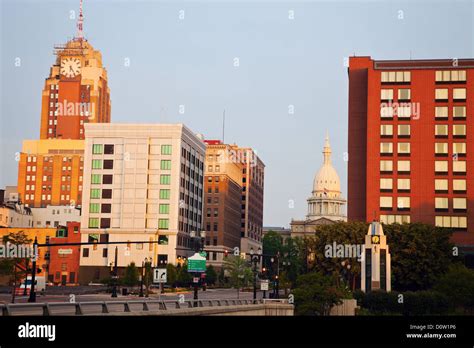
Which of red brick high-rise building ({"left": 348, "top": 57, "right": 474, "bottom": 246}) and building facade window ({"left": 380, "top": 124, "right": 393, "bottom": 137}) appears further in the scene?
building facade window ({"left": 380, "top": 124, "right": 393, "bottom": 137})

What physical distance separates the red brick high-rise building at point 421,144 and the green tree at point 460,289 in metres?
37.8

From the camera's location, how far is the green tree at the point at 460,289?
66.9m

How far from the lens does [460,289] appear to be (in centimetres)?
6869

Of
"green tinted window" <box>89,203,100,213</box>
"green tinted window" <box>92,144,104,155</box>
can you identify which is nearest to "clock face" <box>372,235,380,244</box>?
"green tinted window" <box>89,203,100,213</box>

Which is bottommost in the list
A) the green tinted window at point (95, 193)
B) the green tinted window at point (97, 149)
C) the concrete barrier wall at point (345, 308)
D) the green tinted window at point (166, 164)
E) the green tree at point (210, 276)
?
the concrete barrier wall at point (345, 308)

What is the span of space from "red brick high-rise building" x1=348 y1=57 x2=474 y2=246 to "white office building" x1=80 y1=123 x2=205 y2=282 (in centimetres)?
3705

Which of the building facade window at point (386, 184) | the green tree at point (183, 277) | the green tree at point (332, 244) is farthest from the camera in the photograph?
the green tree at point (183, 277)

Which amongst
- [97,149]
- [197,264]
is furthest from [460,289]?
[97,149]

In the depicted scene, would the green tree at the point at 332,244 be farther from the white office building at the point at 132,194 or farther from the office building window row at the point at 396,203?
the white office building at the point at 132,194

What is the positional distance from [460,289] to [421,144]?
1784 inches

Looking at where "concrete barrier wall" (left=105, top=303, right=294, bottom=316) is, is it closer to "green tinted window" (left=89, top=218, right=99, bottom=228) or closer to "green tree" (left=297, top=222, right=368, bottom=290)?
"green tree" (left=297, top=222, right=368, bottom=290)

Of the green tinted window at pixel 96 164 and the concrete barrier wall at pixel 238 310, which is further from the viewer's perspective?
the green tinted window at pixel 96 164

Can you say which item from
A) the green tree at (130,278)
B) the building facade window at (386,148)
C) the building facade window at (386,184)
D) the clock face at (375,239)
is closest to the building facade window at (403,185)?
the building facade window at (386,184)

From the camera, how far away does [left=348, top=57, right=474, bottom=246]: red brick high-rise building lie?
4301 inches
